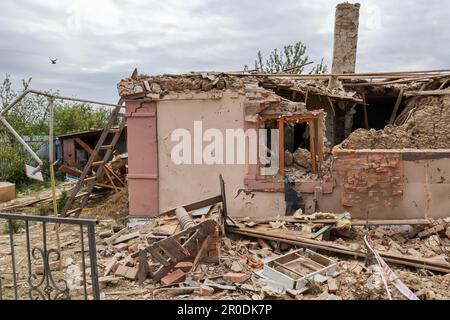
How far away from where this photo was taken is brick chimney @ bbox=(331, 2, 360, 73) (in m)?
12.4

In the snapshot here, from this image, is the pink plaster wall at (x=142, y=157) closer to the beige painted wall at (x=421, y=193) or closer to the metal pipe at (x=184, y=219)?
the metal pipe at (x=184, y=219)

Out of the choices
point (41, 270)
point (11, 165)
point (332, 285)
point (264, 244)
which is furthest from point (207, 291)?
point (11, 165)

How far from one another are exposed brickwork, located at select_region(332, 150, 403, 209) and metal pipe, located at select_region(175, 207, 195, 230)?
10.7ft

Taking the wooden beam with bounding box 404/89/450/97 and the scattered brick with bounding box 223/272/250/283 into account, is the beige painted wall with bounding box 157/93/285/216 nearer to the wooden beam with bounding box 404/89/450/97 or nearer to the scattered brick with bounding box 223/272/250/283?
the scattered brick with bounding box 223/272/250/283

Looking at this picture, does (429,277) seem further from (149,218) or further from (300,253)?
(149,218)

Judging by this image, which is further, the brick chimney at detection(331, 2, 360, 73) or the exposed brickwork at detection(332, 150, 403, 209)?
the brick chimney at detection(331, 2, 360, 73)

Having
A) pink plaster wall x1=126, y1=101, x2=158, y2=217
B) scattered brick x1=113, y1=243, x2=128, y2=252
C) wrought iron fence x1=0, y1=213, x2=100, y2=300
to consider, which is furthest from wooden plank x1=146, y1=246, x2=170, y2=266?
pink plaster wall x1=126, y1=101, x2=158, y2=217

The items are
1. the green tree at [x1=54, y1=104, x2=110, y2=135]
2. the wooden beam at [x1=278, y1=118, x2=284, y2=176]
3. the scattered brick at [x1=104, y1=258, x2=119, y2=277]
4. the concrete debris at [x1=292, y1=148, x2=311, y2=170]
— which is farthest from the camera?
the green tree at [x1=54, y1=104, x2=110, y2=135]

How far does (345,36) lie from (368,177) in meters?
6.34

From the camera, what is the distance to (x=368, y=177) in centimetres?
789

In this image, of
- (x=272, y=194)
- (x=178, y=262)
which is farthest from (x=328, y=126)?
(x=178, y=262)

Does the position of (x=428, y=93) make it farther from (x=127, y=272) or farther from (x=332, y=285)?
(x=127, y=272)
